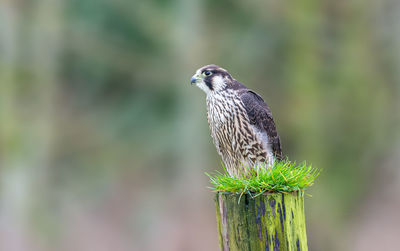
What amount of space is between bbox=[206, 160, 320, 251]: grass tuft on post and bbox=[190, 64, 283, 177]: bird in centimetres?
120

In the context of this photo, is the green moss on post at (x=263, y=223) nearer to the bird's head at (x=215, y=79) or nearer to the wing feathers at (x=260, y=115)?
the wing feathers at (x=260, y=115)

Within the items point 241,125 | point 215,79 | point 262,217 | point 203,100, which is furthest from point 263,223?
point 203,100

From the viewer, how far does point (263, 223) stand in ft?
7.41

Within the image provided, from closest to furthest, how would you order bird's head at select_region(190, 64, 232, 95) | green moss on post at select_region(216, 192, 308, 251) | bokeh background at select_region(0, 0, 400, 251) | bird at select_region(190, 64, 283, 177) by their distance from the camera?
green moss on post at select_region(216, 192, 308, 251) < bird at select_region(190, 64, 283, 177) < bird's head at select_region(190, 64, 232, 95) < bokeh background at select_region(0, 0, 400, 251)

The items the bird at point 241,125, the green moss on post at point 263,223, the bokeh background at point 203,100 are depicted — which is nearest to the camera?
the green moss on post at point 263,223

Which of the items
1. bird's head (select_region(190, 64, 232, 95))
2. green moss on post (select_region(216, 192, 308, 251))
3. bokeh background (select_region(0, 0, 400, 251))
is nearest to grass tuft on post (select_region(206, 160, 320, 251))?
green moss on post (select_region(216, 192, 308, 251))

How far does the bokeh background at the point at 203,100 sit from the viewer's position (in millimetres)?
8789

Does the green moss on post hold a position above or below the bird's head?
below

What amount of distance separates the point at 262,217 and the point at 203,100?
666cm

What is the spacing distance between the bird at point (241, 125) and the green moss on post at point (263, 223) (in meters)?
1.28

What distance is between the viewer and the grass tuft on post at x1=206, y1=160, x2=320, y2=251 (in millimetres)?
2250

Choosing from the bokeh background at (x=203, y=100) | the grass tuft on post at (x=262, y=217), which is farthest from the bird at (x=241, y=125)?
the bokeh background at (x=203, y=100)

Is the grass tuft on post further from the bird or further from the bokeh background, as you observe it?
the bokeh background

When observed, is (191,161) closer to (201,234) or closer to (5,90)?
(201,234)
